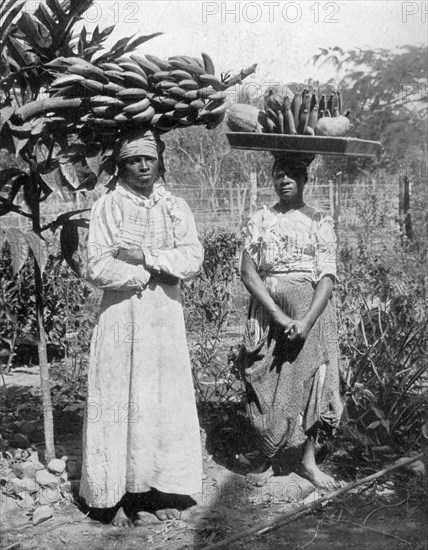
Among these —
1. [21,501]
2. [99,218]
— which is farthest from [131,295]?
[21,501]

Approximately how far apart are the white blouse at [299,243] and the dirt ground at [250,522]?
122 centimetres

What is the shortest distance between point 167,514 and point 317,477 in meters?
0.95

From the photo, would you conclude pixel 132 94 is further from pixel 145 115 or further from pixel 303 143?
pixel 303 143

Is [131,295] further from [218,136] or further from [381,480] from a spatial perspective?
[218,136]

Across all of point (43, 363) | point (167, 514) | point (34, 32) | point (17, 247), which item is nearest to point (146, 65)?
point (34, 32)

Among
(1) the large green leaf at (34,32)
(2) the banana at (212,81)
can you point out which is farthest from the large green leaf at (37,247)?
(2) the banana at (212,81)

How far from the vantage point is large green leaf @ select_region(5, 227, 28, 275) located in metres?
3.76

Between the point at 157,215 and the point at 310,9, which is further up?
the point at 310,9

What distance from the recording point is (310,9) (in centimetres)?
447

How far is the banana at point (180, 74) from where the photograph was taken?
3779 mm

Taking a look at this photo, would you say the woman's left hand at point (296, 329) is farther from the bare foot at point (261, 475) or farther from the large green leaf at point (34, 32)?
the large green leaf at point (34, 32)

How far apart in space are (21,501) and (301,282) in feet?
6.57

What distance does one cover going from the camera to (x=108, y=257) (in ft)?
12.3

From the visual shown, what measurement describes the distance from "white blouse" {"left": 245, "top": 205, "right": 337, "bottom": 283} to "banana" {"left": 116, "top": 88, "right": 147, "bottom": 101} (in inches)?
41.0
